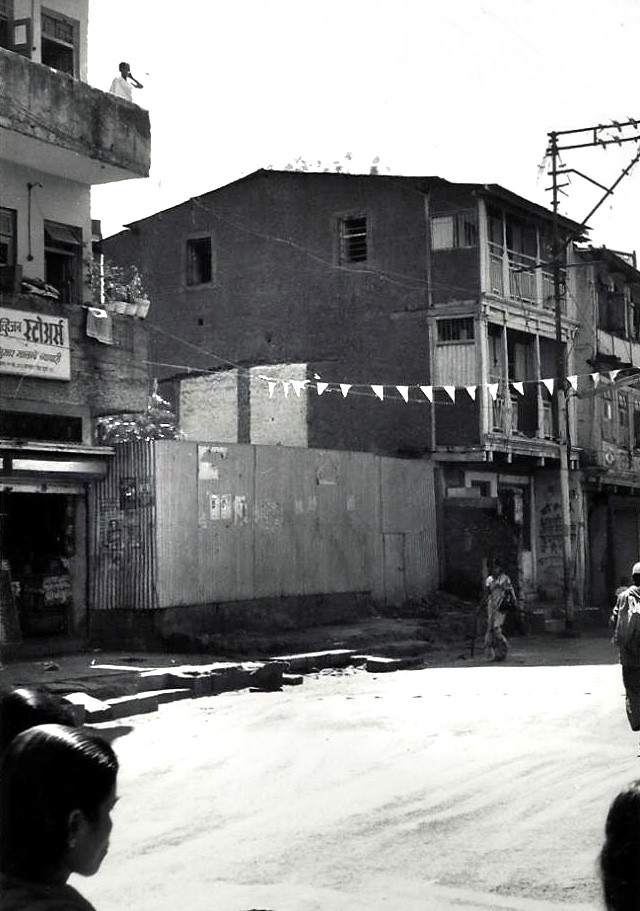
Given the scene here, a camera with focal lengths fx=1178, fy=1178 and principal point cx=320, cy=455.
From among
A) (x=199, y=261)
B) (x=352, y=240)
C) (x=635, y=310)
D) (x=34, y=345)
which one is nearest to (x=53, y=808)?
(x=34, y=345)

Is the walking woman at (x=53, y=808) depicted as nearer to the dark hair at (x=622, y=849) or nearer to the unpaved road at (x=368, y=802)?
the dark hair at (x=622, y=849)

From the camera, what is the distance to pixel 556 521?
25.9m

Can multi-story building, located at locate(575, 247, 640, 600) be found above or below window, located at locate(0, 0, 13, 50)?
below

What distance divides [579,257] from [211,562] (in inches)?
603

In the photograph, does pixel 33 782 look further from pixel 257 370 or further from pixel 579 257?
pixel 579 257

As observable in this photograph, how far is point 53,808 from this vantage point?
92.4 inches

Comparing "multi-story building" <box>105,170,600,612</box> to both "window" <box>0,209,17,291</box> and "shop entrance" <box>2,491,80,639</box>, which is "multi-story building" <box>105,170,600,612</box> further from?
"window" <box>0,209,17,291</box>

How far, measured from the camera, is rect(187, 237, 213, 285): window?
28938mm

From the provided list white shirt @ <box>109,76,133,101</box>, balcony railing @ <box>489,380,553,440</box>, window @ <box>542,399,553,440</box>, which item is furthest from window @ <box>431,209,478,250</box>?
white shirt @ <box>109,76,133,101</box>

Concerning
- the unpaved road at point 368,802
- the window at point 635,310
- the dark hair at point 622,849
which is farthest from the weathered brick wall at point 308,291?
the dark hair at point 622,849

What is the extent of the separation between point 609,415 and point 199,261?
10846 mm

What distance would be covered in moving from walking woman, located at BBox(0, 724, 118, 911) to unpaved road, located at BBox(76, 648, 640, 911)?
339 cm

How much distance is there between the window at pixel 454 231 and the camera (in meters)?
25.4

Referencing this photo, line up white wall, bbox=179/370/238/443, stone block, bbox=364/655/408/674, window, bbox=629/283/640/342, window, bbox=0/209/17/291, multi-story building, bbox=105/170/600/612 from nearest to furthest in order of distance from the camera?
window, bbox=0/209/17/291
stone block, bbox=364/655/408/674
multi-story building, bbox=105/170/600/612
white wall, bbox=179/370/238/443
window, bbox=629/283/640/342
